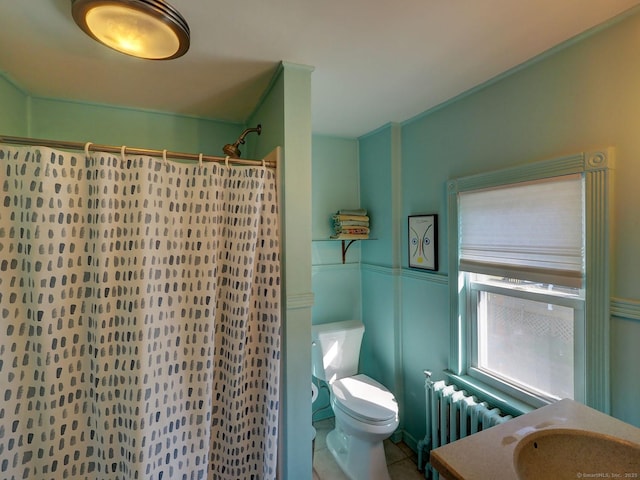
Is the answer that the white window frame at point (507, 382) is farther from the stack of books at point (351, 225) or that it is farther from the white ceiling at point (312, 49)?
the white ceiling at point (312, 49)

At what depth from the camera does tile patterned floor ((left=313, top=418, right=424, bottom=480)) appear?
1.82 m

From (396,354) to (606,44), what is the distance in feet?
6.55

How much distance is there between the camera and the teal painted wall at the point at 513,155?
3.44 feet

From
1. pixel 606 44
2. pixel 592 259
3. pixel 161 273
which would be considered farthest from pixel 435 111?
pixel 161 273

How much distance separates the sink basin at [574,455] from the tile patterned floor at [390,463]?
1.28 m

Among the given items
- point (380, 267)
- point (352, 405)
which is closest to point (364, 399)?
point (352, 405)

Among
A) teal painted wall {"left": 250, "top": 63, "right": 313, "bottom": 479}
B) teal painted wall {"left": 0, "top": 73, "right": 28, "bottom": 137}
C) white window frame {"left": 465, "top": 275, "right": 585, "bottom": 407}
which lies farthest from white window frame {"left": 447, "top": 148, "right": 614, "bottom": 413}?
teal painted wall {"left": 0, "top": 73, "right": 28, "bottom": 137}

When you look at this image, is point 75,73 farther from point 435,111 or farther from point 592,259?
point 592,259

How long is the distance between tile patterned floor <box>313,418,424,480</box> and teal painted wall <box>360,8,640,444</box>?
4.9 inches

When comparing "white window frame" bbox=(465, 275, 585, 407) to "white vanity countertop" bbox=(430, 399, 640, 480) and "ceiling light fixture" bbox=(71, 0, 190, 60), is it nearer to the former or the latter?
"white vanity countertop" bbox=(430, 399, 640, 480)

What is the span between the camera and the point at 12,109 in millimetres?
1484

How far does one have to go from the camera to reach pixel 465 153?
1656mm

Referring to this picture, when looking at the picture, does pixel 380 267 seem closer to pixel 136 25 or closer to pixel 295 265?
pixel 295 265

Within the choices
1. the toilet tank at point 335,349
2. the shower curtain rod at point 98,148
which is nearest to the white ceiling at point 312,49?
the shower curtain rod at point 98,148
